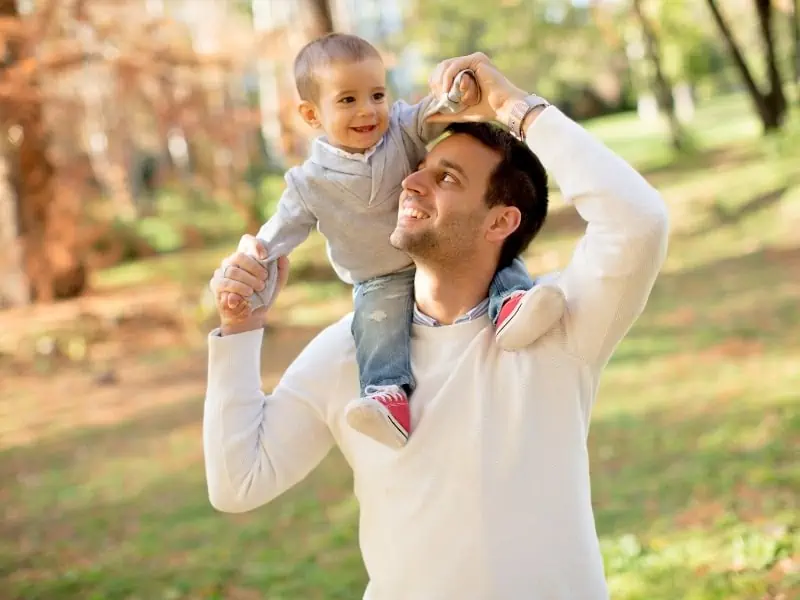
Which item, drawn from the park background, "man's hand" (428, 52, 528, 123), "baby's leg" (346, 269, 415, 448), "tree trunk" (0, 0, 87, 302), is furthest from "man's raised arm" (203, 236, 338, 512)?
"tree trunk" (0, 0, 87, 302)

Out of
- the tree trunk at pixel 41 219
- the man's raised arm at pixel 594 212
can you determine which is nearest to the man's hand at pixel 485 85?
the man's raised arm at pixel 594 212

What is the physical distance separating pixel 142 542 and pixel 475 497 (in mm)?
3578

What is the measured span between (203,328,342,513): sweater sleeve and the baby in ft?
0.32

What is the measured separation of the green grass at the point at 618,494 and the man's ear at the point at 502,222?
204 cm

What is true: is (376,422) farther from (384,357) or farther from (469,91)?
(469,91)

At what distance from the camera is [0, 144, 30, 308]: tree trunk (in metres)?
10.1

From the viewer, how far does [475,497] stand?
178 centimetres

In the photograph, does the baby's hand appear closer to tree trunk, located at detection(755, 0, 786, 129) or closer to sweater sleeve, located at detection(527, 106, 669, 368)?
sweater sleeve, located at detection(527, 106, 669, 368)

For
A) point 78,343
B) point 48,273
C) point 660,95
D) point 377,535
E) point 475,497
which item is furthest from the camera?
point 660,95

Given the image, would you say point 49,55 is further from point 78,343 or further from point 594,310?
point 594,310

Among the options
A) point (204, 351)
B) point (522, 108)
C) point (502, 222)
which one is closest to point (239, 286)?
point (502, 222)

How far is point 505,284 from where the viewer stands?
195 cm

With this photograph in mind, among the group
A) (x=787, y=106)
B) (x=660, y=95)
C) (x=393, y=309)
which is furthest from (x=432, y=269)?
(x=660, y=95)

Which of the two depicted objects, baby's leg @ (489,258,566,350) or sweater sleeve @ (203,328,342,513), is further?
sweater sleeve @ (203,328,342,513)
